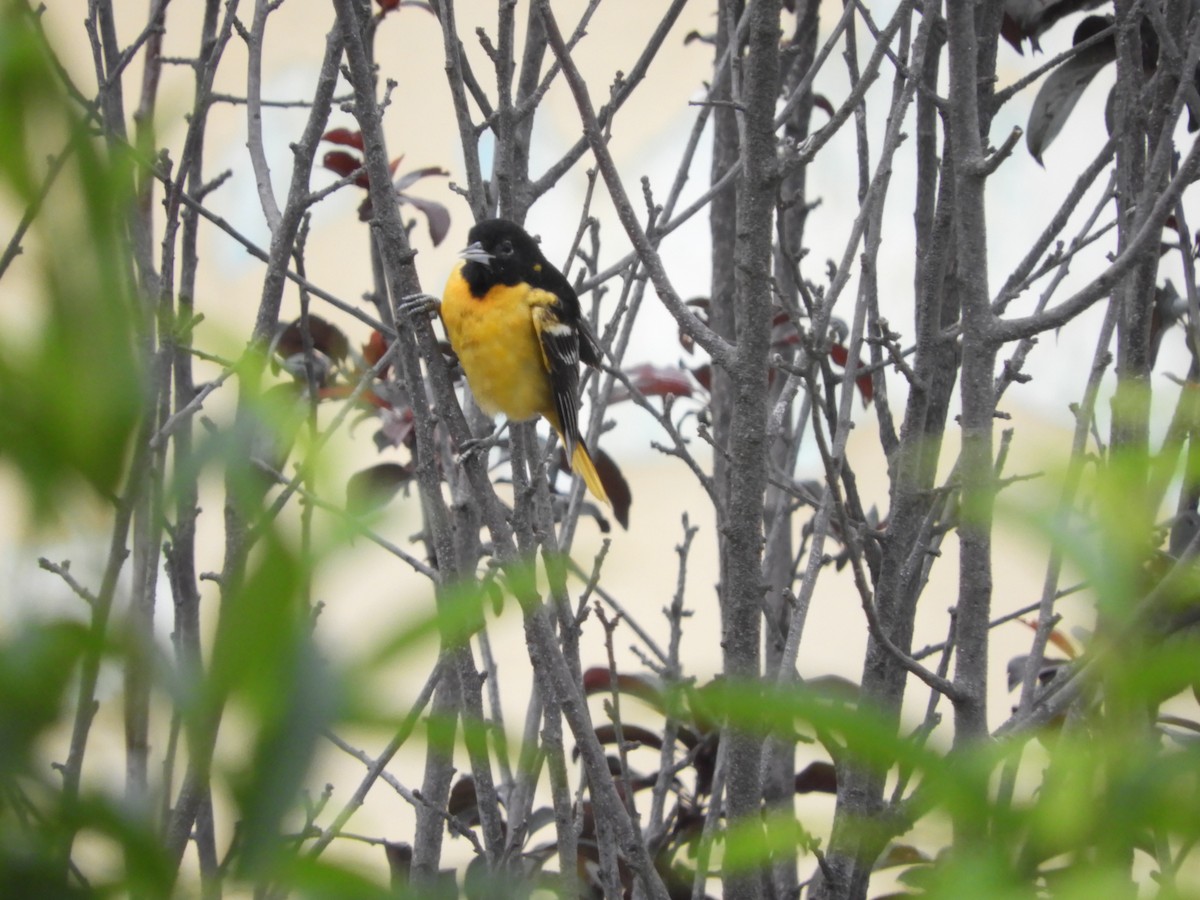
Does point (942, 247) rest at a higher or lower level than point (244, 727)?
higher

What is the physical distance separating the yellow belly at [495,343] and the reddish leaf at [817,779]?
1.03 meters

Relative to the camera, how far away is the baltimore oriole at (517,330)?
9.76 feet

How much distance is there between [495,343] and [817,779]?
126cm

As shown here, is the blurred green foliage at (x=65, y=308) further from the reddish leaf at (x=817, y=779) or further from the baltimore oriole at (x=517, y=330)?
the baltimore oriole at (x=517, y=330)

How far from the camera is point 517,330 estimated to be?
3068 millimetres

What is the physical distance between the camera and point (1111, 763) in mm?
359

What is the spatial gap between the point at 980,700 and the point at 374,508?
1316mm

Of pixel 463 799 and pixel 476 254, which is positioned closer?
pixel 463 799

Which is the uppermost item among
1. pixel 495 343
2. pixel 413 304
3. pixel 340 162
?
pixel 340 162

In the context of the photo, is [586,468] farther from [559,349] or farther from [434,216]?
[434,216]

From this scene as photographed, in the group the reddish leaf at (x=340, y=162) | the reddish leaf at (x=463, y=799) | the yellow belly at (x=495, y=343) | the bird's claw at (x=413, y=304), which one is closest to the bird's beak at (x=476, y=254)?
the yellow belly at (x=495, y=343)

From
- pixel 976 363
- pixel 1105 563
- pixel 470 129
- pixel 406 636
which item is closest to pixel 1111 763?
pixel 1105 563

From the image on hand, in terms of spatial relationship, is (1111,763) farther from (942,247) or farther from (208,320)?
(942,247)

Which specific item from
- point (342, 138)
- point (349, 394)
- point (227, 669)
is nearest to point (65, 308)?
point (227, 669)
